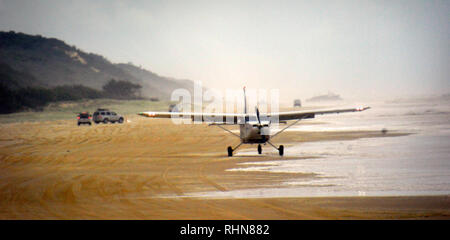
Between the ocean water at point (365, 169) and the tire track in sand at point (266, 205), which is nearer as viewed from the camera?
the tire track in sand at point (266, 205)

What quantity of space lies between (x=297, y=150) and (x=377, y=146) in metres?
4.19

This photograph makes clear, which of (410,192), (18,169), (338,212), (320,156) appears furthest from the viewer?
(320,156)

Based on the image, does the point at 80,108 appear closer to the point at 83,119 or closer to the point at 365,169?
the point at 83,119

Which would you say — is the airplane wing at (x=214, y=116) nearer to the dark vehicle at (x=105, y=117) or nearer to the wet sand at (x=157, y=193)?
the wet sand at (x=157, y=193)

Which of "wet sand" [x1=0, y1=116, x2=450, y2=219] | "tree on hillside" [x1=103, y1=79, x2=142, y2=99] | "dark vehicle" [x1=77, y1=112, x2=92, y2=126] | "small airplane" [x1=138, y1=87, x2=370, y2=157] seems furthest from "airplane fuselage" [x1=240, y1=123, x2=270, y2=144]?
"tree on hillside" [x1=103, y1=79, x2=142, y2=99]

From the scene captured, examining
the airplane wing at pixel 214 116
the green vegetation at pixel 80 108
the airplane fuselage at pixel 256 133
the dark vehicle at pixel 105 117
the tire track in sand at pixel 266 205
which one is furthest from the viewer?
the green vegetation at pixel 80 108

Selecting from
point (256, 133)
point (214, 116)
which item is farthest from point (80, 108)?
point (256, 133)

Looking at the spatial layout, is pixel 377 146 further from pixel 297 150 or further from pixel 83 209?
pixel 83 209

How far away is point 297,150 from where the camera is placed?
2305 centimetres

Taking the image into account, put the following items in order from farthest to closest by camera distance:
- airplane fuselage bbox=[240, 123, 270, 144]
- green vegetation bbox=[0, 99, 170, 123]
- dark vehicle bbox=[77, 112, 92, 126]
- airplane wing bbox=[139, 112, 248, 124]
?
green vegetation bbox=[0, 99, 170, 123] → dark vehicle bbox=[77, 112, 92, 126] → airplane wing bbox=[139, 112, 248, 124] → airplane fuselage bbox=[240, 123, 270, 144]

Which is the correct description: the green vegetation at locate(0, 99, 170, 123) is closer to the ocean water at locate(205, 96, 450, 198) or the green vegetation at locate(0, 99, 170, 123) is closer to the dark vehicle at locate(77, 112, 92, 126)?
the dark vehicle at locate(77, 112, 92, 126)

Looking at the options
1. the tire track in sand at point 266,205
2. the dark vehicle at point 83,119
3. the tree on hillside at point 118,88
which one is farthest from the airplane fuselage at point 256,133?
the tree on hillside at point 118,88

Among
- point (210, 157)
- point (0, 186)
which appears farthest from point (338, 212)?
point (210, 157)

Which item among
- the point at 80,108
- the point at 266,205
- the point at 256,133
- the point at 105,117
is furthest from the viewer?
the point at 80,108
